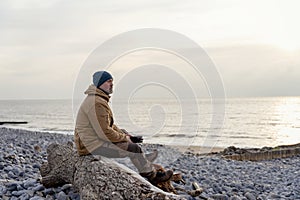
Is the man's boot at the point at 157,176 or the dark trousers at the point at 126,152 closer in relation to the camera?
the dark trousers at the point at 126,152

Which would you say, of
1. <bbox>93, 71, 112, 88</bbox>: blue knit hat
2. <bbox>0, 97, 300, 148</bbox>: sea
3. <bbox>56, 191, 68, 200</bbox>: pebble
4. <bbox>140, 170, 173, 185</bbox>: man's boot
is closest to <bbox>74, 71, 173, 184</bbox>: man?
<bbox>93, 71, 112, 88</bbox>: blue knit hat

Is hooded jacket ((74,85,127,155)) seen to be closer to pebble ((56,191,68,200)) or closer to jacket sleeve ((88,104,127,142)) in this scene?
jacket sleeve ((88,104,127,142))

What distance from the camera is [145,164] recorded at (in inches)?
247

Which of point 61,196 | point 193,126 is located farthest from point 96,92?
point 193,126

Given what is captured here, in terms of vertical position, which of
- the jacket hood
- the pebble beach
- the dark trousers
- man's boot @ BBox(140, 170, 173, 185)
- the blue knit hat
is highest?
the blue knit hat

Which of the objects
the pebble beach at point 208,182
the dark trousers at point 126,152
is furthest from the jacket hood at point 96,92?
the pebble beach at point 208,182

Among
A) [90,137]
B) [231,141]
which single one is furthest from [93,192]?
[231,141]

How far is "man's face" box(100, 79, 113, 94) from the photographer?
5.97 metres

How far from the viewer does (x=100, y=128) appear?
5.80 metres

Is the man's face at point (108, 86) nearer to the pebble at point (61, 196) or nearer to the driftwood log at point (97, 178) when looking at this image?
the driftwood log at point (97, 178)

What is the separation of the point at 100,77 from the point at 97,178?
1.63m

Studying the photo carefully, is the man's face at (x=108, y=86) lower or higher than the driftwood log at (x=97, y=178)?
higher

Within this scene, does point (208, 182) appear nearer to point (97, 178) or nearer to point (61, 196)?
point (61, 196)

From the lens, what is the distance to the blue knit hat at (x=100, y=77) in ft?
19.5
